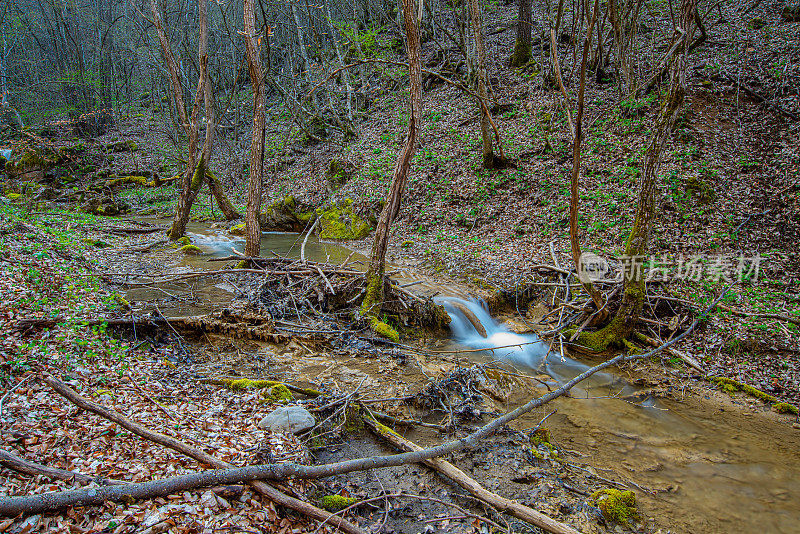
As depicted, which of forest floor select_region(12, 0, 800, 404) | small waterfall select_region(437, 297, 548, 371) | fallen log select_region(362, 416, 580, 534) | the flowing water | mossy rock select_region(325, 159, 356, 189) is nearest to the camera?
fallen log select_region(362, 416, 580, 534)

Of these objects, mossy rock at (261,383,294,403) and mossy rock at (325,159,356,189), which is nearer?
mossy rock at (261,383,294,403)

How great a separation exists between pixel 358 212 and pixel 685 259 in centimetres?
1121

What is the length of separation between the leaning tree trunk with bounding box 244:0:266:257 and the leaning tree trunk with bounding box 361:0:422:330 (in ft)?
12.2

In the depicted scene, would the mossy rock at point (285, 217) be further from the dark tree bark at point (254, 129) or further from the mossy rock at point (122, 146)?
the mossy rock at point (122, 146)

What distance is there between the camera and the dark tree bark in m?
8.74

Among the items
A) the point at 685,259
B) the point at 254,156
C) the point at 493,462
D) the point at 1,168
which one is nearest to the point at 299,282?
the point at 254,156

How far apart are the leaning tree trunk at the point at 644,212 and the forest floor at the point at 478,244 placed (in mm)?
880

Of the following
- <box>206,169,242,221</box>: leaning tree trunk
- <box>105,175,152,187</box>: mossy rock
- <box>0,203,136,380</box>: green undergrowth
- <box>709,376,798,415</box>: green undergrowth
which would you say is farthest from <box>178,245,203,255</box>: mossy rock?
<box>105,175,152,187</box>: mossy rock

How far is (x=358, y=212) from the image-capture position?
16.1 m

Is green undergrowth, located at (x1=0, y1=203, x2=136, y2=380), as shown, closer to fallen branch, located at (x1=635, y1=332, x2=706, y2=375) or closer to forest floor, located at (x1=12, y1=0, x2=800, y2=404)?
forest floor, located at (x1=12, y1=0, x2=800, y2=404)

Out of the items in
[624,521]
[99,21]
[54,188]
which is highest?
[99,21]

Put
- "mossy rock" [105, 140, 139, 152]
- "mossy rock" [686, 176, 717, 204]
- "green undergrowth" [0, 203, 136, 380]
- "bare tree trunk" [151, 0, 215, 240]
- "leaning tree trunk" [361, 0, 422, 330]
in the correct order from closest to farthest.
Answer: "green undergrowth" [0, 203, 136, 380], "leaning tree trunk" [361, 0, 422, 330], "mossy rock" [686, 176, 717, 204], "bare tree trunk" [151, 0, 215, 240], "mossy rock" [105, 140, 139, 152]

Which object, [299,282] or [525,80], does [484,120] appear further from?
[299,282]

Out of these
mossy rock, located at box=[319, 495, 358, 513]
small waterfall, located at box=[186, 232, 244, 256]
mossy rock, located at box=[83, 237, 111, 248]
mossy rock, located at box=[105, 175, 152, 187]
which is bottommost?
mossy rock, located at box=[319, 495, 358, 513]
